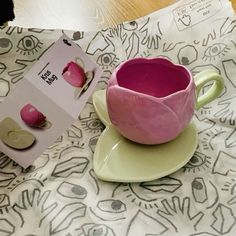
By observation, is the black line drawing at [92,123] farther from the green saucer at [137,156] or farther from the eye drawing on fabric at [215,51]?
the eye drawing on fabric at [215,51]

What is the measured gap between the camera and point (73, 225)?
50 centimetres

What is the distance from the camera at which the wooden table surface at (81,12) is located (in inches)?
31.3

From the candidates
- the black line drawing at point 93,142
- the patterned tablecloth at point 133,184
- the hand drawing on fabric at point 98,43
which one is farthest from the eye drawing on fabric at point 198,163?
the hand drawing on fabric at point 98,43

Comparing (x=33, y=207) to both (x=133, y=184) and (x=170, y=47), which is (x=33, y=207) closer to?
(x=133, y=184)

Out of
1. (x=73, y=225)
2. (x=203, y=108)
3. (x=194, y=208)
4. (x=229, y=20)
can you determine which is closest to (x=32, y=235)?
(x=73, y=225)

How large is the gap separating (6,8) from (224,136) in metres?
0.33

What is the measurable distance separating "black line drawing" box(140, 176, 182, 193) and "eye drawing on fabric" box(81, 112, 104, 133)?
11 cm

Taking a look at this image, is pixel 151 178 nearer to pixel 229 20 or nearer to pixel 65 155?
pixel 65 155

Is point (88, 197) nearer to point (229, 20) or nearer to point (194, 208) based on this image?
point (194, 208)

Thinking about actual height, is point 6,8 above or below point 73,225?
above

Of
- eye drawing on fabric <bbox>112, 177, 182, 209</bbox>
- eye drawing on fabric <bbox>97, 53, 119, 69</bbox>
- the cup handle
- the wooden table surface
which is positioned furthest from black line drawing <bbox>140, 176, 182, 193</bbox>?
the wooden table surface

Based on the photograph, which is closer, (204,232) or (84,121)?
(204,232)

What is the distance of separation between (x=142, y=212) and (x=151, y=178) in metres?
0.04

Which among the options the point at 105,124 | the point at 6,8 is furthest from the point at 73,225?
the point at 6,8
